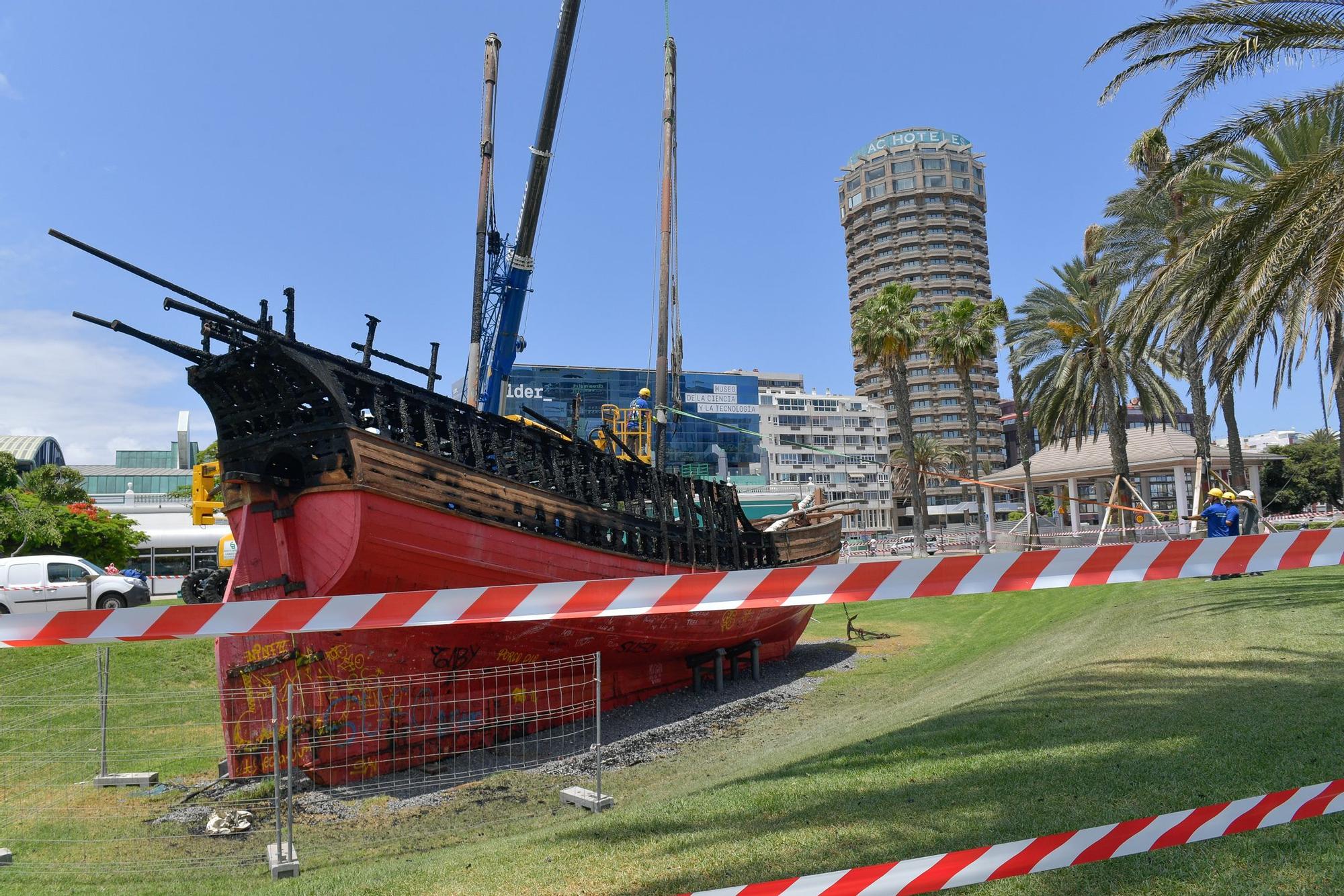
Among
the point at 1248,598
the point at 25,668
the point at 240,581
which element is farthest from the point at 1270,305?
the point at 25,668

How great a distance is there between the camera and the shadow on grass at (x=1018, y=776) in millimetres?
3914

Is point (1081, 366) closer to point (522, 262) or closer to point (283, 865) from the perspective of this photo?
point (522, 262)

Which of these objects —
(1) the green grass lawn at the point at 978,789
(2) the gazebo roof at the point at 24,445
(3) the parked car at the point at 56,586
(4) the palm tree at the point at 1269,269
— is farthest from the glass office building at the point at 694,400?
(1) the green grass lawn at the point at 978,789

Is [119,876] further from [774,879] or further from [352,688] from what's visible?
[774,879]

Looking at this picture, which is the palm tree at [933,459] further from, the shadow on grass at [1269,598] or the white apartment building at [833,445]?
the shadow on grass at [1269,598]

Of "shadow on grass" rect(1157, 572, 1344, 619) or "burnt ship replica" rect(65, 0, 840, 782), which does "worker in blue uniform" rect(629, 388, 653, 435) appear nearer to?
"burnt ship replica" rect(65, 0, 840, 782)

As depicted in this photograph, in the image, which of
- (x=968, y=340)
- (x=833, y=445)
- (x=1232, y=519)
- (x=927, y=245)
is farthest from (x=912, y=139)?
(x=1232, y=519)

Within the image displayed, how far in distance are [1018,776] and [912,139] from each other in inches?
4459

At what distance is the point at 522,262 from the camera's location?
1675 cm

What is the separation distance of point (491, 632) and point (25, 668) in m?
7.72

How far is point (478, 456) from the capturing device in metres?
9.83

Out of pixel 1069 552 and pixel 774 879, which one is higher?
A: pixel 1069 552

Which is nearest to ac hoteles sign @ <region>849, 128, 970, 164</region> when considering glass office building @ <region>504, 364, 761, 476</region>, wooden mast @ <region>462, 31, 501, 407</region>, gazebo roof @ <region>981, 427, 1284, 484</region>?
glass office building @ <region>504, 364, 761, 476</region>

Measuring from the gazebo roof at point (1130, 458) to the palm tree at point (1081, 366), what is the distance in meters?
2.51
